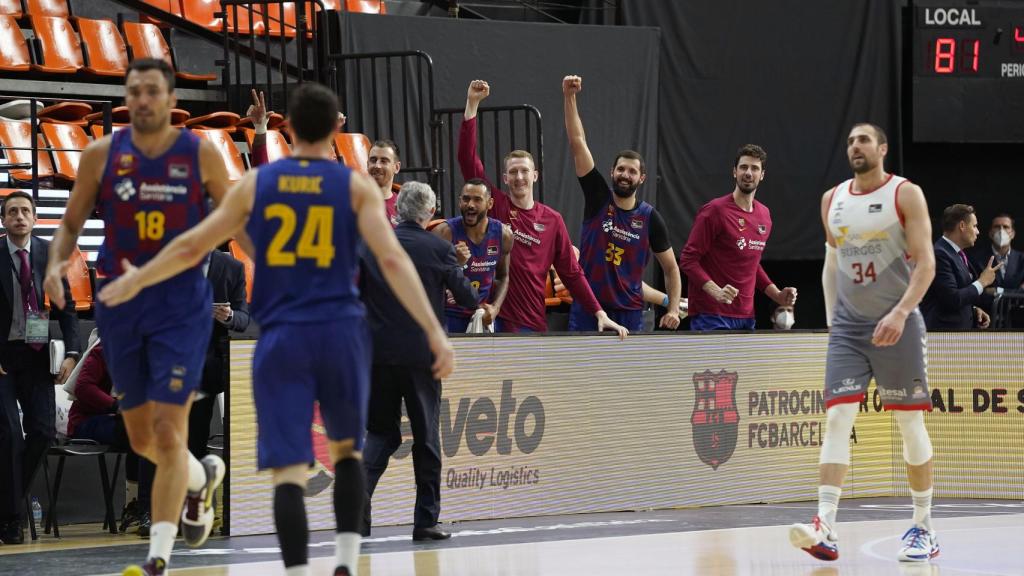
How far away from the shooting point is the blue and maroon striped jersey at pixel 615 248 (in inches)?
412

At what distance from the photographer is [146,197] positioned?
5.95m

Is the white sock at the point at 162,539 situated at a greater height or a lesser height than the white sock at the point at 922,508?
greater

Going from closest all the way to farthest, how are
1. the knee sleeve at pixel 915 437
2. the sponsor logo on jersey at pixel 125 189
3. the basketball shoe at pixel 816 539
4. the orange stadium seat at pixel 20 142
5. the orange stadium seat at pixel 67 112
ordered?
1. the sponsor logo on jersey at pixel 125 189
2. the basketball shoe at pixel 816 539
3. the knee sleeve at pixel 915 437
4. the orange stadium seat at pixel 20 142
5. the orange stadium seat at pixel 67 112

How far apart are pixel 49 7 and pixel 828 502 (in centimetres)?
1108

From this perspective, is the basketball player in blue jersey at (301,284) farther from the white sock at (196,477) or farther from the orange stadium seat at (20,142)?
the orange stadium seat at (20,142)

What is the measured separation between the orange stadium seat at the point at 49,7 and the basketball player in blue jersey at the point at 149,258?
1000cm

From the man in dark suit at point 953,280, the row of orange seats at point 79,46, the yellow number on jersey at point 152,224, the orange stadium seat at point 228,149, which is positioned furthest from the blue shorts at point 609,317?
the row of orange seats at point 79,46

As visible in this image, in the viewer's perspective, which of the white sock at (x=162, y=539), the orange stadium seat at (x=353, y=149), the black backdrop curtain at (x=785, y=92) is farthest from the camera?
the black backdrop curtain at (x=785, y=92)

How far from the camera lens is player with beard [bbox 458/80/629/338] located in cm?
1013

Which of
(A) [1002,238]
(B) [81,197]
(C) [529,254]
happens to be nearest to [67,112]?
(C) [529,254]

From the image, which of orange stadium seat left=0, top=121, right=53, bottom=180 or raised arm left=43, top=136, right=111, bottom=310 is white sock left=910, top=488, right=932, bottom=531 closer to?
raised arm left=43, top=136, right=111, bottom=310

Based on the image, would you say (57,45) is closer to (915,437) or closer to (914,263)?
(914,263)

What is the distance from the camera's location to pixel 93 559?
7984mm

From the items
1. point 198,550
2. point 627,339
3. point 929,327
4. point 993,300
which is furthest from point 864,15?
point 198,550
